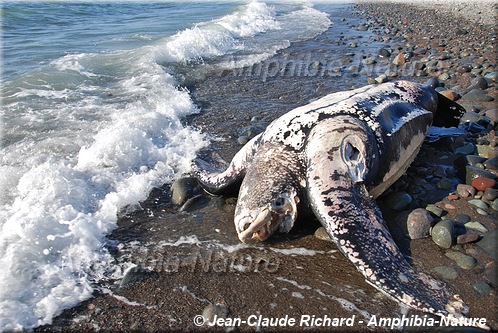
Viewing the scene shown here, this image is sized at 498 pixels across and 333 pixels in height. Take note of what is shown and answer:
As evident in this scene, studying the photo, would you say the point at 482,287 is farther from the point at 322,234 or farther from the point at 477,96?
the point at 477,96

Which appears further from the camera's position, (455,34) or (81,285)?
(455,34)

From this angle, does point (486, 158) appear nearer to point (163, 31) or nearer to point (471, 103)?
point (471, 103)

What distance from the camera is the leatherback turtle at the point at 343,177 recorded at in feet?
9.68

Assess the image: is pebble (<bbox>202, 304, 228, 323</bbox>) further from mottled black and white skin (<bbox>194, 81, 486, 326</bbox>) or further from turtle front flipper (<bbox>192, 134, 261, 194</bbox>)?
turtle front flipper (<bbox>192, 134, 261, 194</bbox>)

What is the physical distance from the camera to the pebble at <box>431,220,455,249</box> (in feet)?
11.3

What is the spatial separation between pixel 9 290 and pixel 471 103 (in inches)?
283

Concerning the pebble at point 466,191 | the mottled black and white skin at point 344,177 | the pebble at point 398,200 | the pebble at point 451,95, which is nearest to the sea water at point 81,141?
the mottled black and white skin at point 344,177

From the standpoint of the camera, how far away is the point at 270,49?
41.0 ft

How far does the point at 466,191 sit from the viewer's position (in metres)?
4.14

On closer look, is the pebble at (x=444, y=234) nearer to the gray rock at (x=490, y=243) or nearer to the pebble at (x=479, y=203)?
the gray rock at (x=490, y=243)

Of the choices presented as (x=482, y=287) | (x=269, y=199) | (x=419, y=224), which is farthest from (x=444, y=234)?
(x=269, y=199)

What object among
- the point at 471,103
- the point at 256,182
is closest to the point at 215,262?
the point at 256,182

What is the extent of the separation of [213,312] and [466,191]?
3168mm

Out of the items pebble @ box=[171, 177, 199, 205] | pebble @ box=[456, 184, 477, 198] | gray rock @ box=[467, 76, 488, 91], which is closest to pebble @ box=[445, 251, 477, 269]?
pebble @ box=[456, 184, 477, 198]
